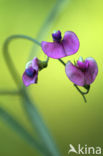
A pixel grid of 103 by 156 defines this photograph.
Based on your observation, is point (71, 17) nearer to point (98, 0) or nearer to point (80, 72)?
point (98, 0)

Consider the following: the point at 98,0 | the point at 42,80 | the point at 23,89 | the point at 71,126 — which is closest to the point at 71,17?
the point at 98,0

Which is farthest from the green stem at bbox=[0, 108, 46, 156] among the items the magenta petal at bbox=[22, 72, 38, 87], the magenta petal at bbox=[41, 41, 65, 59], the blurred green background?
the blurred green background

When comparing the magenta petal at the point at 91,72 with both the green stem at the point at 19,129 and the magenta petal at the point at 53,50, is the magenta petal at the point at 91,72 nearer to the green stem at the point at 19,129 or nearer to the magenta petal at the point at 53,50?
the magenta petal at the point at 53,50

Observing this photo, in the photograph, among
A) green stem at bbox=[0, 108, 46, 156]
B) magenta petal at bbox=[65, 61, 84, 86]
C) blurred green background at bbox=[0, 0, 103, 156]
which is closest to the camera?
magenta petal at bbox=[65, 61, 84, 86]

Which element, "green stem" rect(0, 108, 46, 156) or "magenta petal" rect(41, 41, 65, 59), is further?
"green stem" rect(0, 108, 46, 156)

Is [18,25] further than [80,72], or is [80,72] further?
[18,25]

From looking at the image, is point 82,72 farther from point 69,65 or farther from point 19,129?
point 19,129

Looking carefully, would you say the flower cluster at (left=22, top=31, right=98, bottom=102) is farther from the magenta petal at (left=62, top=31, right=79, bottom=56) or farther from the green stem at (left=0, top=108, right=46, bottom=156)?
the green stem at (left=0, top=108, right=46, bottom=156)

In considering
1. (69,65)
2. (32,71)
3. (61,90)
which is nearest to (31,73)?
(32,71)

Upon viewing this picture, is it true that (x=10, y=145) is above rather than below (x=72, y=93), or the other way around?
below
